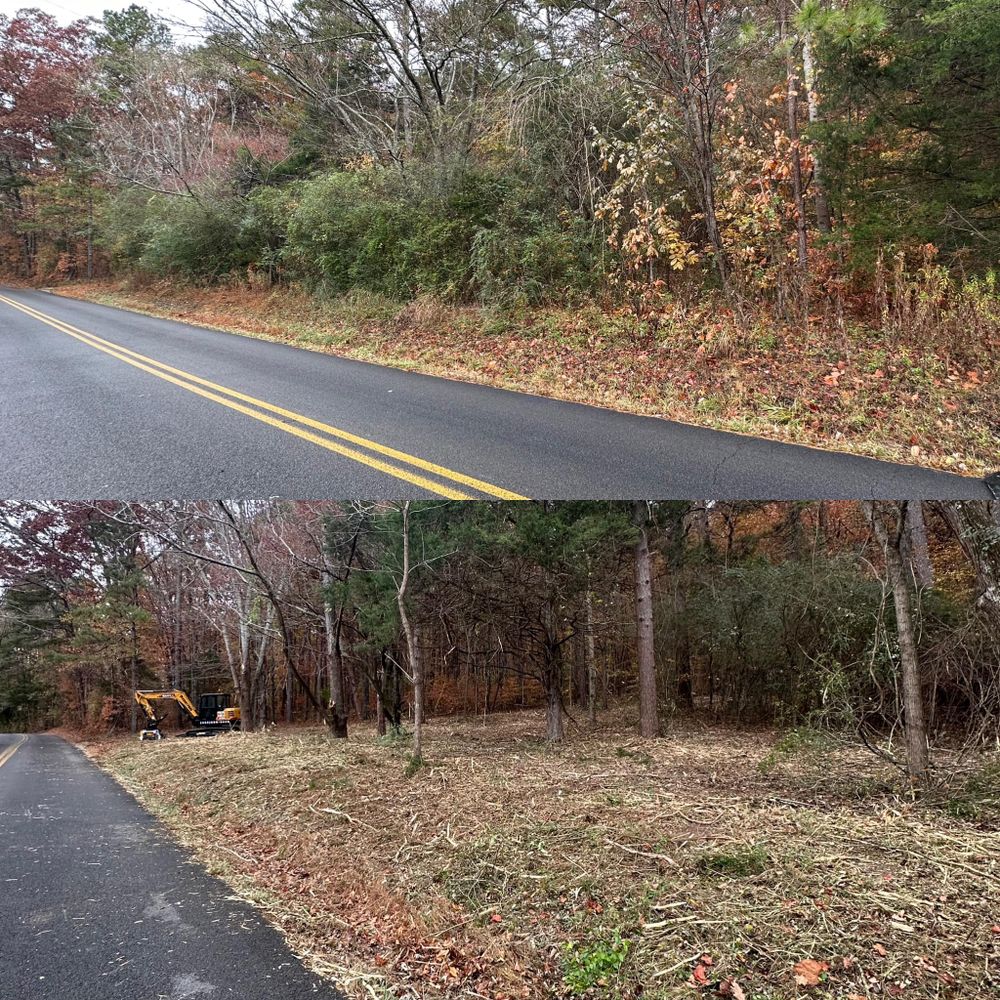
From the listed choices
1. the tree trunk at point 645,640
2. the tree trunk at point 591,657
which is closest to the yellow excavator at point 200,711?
the tree trunk at point 591,657

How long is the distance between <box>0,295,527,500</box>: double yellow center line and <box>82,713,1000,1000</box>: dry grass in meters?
2.38

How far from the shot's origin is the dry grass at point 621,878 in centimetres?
340

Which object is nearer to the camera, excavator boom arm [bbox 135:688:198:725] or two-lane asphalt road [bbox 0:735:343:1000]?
two-lane asphalt road [bbox 0:735:343:1000]

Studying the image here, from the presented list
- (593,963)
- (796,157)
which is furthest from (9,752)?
(796,157)

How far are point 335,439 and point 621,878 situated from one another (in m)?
4.12

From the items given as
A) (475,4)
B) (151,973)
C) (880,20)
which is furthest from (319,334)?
(151,973)

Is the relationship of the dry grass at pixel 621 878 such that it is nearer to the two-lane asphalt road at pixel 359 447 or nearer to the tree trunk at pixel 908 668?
the tree trunk at pixel 908 668

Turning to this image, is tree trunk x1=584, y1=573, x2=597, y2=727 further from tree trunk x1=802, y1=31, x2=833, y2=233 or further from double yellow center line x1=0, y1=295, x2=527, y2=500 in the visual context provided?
tree trunk x1=802, y1=31, x2=833, y2=233

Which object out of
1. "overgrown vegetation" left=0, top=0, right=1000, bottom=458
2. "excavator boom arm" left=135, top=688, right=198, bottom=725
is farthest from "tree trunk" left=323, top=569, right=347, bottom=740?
"excavator boom arm" left=135, top=688, right=198, bottom=725

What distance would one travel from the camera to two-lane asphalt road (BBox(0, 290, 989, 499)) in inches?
222

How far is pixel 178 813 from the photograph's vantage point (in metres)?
7.55

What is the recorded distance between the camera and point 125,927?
463 cm

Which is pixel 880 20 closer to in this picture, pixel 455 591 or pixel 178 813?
pixel 455 591

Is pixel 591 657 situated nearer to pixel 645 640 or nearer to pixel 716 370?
pixel 645 640
